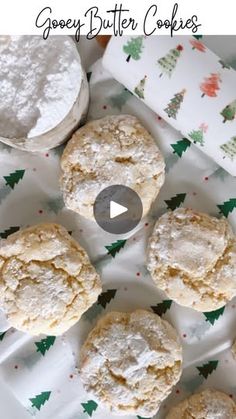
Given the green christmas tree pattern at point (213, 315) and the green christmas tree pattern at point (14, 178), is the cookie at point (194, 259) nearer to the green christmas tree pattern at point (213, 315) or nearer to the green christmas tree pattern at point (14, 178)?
the green christmas tree pattern at point (213, 315)

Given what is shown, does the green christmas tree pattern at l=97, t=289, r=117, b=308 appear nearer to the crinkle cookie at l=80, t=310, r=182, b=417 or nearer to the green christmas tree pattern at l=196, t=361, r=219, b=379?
the crinkle cookie at l=80, t=310, r=182, b=417

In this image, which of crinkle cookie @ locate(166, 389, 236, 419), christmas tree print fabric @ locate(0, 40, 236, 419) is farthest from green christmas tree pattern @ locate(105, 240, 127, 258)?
crinkle cookie @ locate(166, 389, 236, 419)

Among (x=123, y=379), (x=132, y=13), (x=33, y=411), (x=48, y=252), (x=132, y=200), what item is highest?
(x=132, y=13)

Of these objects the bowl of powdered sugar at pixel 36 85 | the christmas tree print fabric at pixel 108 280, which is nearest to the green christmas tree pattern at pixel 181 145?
the christmas tree print fabric at pixel 108 280

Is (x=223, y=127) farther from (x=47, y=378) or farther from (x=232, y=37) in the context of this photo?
(x=47, y=378)

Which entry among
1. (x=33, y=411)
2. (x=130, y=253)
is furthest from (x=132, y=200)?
(x=33, y=411)
